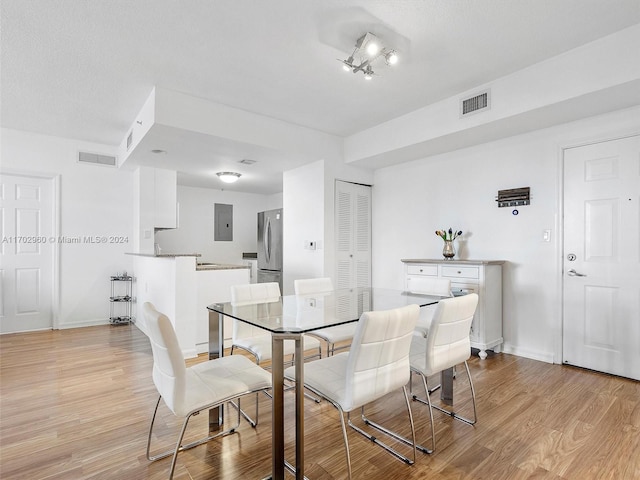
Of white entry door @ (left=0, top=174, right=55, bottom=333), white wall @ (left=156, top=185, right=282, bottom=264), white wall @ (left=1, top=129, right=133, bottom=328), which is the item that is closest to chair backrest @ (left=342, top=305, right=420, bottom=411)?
white wall @ (left=1, top=129, right=133, bottom=328)

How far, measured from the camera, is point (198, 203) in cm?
669

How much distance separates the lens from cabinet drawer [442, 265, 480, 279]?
350 cm

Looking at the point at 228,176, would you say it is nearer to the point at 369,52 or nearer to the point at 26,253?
the point at 26,253

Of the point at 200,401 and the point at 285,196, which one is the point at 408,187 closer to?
the point at 285,196

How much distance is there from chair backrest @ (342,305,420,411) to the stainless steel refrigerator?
155 inches

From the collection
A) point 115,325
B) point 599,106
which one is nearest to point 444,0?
point 599,106

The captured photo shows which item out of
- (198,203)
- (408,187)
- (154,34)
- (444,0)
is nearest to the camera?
(444,0)

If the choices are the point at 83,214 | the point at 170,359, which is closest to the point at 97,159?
the point at 83,214

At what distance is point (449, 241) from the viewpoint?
13.0 ft

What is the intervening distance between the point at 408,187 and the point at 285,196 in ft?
5.98

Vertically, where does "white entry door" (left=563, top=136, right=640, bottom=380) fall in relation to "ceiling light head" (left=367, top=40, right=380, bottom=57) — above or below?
below

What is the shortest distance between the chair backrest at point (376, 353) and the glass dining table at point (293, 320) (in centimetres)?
24

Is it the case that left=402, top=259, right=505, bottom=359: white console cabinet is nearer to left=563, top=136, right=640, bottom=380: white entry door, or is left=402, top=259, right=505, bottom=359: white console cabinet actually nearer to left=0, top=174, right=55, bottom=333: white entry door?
left=563, top=136, right=640, bottom=380: white entry door

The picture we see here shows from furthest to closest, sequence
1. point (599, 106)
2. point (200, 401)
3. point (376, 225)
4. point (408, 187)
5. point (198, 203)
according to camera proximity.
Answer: point (198, 203), point (376, 225), point (408, 187), point (599, 106), point (200, 401)
